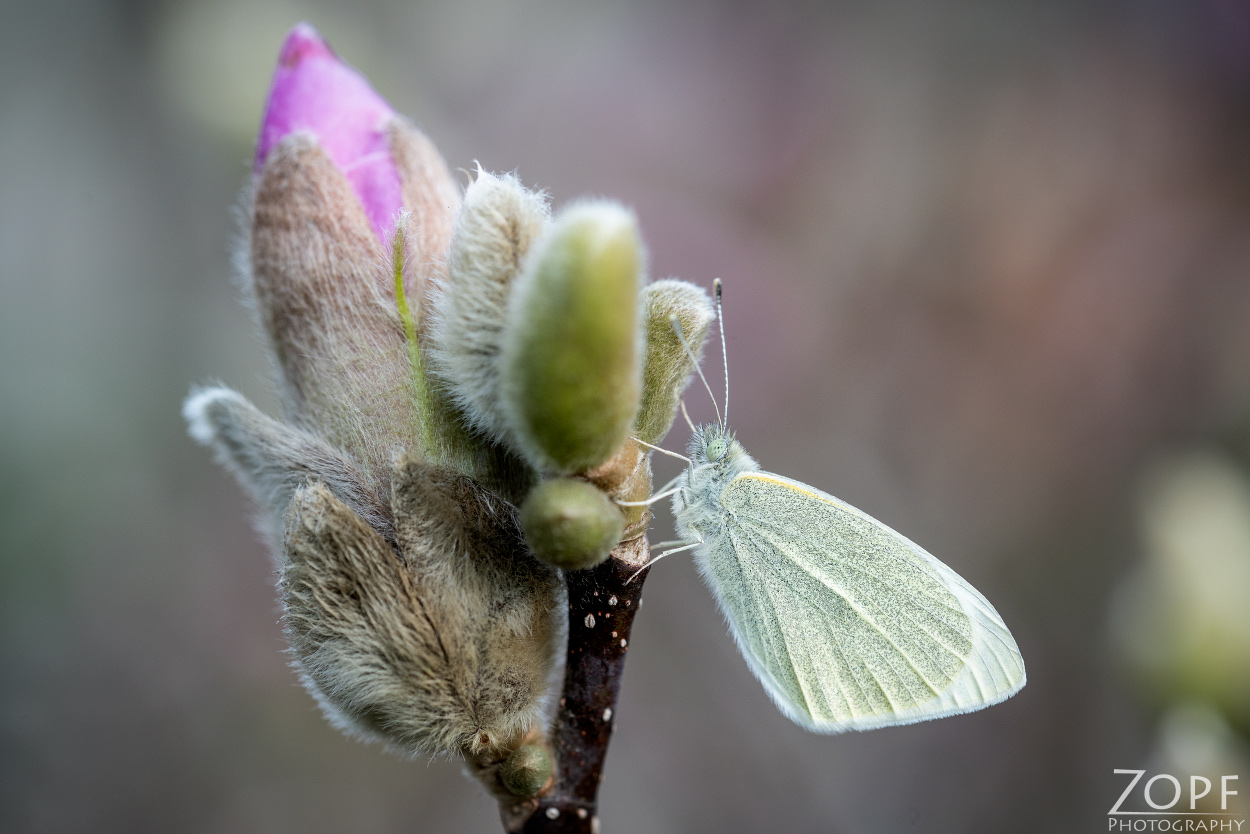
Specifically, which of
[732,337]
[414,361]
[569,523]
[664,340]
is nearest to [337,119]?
[414,361]

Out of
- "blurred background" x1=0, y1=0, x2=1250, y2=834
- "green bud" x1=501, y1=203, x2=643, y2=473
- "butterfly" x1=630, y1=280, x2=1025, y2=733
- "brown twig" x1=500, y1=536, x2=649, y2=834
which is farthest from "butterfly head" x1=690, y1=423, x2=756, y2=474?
"blurred background" x1=0, y1=0, x2=1250, y2=834

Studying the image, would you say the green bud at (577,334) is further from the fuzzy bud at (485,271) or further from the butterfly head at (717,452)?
the butterfly head at (717,452)

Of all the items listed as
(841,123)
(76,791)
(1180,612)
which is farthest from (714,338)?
(76,791)

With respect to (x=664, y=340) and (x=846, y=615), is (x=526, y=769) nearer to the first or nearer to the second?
(x=664, y=340)

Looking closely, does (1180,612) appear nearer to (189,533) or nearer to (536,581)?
(536,581)

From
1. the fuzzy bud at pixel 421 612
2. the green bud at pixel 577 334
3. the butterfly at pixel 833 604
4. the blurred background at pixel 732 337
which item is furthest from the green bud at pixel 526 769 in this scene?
the blurred background at pixel 732 337

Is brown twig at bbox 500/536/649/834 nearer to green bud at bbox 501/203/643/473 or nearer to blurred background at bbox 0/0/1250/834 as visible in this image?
green bud at bbox 501/203/643/473
